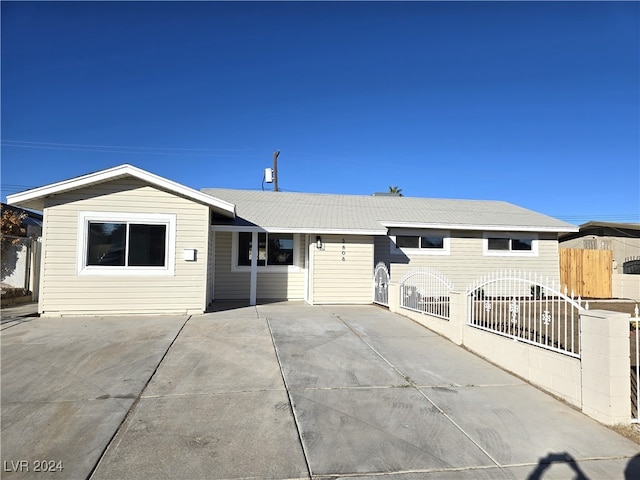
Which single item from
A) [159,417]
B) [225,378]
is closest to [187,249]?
[225,378]

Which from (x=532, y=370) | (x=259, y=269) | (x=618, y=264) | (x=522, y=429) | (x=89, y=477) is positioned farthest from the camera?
(x=618, y=264)

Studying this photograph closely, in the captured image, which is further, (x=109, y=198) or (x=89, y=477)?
(x=109, y=198)

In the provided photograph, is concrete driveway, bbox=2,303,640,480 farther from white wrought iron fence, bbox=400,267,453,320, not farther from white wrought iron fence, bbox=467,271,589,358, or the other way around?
white wrought iron fence, bbox=400,267,453,320

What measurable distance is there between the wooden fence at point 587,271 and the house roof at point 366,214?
1.58 meters

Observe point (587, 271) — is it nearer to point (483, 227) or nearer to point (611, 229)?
point (483, 227)

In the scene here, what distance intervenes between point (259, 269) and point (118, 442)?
9.65 metres

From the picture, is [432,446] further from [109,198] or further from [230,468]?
[109,198]

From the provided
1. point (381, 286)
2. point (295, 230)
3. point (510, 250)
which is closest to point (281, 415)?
point (295, 230)

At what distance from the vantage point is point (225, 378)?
220 inches

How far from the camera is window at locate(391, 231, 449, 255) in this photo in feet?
49.2

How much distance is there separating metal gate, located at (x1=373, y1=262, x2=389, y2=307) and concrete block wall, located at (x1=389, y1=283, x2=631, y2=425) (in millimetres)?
6063

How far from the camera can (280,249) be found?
13602 millimetres

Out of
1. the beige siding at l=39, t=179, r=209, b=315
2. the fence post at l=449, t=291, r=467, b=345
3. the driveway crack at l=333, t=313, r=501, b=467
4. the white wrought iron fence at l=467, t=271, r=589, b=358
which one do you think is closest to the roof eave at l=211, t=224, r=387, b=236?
the beige siding at l=39, t=179, r=209, b=315

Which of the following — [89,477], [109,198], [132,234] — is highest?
[109,198]
